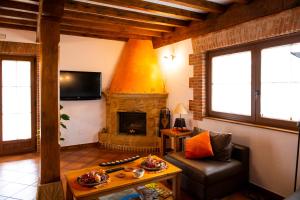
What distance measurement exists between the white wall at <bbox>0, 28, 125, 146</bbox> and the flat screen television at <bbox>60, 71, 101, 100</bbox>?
0.15m

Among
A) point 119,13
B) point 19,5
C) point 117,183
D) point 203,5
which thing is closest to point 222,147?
point 117,183

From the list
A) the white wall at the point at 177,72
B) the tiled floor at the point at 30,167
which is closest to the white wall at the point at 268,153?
the tiled floor at the point at 30,167

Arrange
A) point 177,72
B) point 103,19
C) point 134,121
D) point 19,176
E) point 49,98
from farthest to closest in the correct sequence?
point 134,121
point 177,72
point 103,19
point 19,176
point 49,98

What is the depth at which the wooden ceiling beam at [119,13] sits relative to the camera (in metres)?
3.13

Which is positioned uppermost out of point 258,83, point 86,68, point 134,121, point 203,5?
point 203,5

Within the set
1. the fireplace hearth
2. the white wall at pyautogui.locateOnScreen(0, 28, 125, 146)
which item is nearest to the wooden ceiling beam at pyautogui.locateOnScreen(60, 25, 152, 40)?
the white wall at pyautogui.locateOnScreen(0, 28, 125, 146)

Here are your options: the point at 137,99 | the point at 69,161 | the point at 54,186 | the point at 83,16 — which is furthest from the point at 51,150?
the point at 137,99

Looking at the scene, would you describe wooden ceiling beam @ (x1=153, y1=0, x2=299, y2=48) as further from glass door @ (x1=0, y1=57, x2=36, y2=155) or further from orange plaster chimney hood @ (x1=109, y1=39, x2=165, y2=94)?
glass door @ (x1=0, y1=57, x2=36, y2=155)

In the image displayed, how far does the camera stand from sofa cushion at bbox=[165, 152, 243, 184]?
254 centimetres

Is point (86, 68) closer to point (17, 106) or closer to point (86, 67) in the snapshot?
point (86, 67)

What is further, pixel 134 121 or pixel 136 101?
pixel 134 121

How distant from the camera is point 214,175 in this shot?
257 cm

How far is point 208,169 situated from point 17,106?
4012 millimetres

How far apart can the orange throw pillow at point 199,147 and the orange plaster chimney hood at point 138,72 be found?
1940 mm
